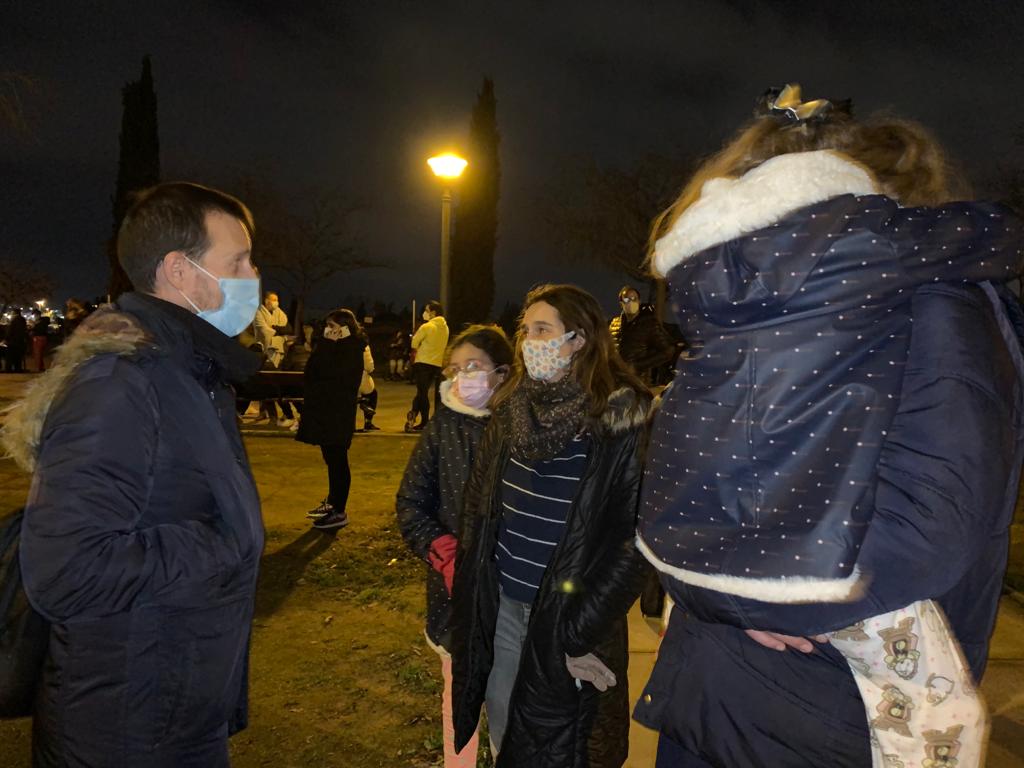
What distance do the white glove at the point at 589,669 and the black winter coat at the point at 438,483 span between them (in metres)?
0.61

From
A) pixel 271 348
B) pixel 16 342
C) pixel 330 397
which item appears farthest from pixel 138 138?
pixel 330 397

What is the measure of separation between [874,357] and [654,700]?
86 cm

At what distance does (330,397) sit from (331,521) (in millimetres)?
1143

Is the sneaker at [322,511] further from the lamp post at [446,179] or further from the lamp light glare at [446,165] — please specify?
the lamp light glare at [446,165]

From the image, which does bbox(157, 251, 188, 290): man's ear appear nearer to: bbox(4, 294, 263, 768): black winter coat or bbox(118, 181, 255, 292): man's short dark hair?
bbox(118, 181, 255, 292): man's short dark hair

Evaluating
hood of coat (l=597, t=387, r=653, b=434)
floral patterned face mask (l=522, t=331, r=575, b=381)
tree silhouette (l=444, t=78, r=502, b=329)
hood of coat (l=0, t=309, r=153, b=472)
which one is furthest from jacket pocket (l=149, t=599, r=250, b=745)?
tree silhouette (l=444, t=78, r=502, b=329)

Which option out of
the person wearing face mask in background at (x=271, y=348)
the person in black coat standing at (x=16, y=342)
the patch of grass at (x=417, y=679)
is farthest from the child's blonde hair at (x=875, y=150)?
the person in black coat standing at (x=16, y=342)

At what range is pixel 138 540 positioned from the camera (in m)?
1.59

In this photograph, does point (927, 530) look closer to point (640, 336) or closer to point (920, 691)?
point (920, 691)

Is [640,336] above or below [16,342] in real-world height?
above

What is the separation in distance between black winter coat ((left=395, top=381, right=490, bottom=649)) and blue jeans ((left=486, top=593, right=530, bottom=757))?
274 millimetres

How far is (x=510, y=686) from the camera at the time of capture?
2.55 m

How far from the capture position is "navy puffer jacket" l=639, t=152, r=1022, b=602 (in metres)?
1.10

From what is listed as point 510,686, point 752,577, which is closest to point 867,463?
point 752,577
